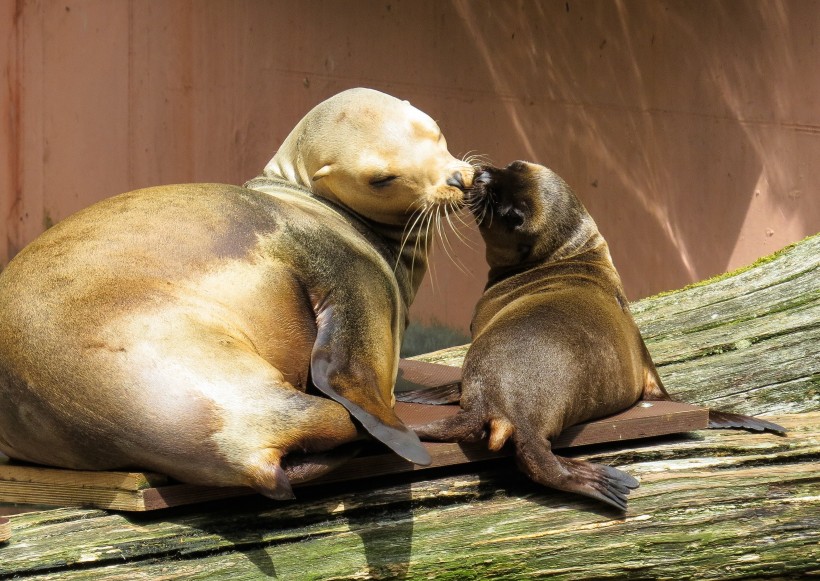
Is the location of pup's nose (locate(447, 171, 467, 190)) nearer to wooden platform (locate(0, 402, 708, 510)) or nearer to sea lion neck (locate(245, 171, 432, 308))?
sea lion neck (locate(245, 171, 432, 308))

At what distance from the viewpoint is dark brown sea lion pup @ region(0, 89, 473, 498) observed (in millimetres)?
2803

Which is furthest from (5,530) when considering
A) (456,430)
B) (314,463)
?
(456,430)

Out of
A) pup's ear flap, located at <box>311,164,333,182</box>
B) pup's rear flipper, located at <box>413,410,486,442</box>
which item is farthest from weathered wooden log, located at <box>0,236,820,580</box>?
A: pup's ear flap, located at <box>311,164,333,182</box>

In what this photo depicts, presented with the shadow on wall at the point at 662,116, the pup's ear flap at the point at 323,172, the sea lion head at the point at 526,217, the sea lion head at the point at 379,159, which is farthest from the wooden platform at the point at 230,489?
the shadow on wall at the point at 662,116

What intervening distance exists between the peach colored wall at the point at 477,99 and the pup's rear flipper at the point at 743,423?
254 centimetres

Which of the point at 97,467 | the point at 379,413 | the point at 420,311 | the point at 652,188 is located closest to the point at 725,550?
the point at 379,413

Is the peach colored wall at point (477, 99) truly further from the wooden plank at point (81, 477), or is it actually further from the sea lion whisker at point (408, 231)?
the wooden plank at point (81, 477)

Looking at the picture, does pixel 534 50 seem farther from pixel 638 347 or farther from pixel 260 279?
pixel 260 279

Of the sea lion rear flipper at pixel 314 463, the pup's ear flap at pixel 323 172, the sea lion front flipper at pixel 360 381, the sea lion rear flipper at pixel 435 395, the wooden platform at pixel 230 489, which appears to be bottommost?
the wooden platform at pixel 230 489

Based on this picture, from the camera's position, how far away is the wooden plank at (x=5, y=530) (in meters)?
2.83

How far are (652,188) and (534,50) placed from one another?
138 cm

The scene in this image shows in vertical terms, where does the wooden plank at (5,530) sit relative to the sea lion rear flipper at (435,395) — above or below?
below

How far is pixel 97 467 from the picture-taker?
3.02 m

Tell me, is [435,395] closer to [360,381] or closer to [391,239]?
[391,239]
